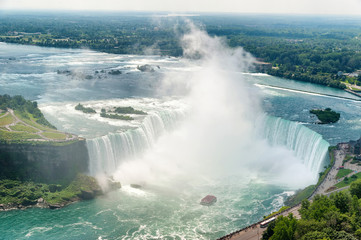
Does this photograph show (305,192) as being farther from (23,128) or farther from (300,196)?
(23,128)

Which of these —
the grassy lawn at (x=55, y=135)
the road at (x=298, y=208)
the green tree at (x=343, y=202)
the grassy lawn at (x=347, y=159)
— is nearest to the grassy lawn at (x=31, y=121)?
the grassy lawn at (x=55, y=135)

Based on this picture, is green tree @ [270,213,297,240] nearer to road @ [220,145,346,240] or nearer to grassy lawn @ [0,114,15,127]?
road @ [220,145,346,240]

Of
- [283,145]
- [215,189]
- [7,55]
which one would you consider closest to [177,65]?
[7,55]

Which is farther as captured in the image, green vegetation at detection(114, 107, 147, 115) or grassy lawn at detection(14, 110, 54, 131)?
green vegetation at detection(114, 107, 147, 115)

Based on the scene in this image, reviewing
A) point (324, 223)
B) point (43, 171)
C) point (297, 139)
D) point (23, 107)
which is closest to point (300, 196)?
point (324, 223)

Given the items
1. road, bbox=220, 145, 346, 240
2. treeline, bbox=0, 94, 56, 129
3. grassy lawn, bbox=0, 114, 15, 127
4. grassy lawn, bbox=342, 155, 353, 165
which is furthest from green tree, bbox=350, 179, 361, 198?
grassy lawn, bbox=0, 114, 15, 127

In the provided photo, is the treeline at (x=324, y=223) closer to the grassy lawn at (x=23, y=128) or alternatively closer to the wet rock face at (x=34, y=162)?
the wet rock face at (x=34, y=162)
